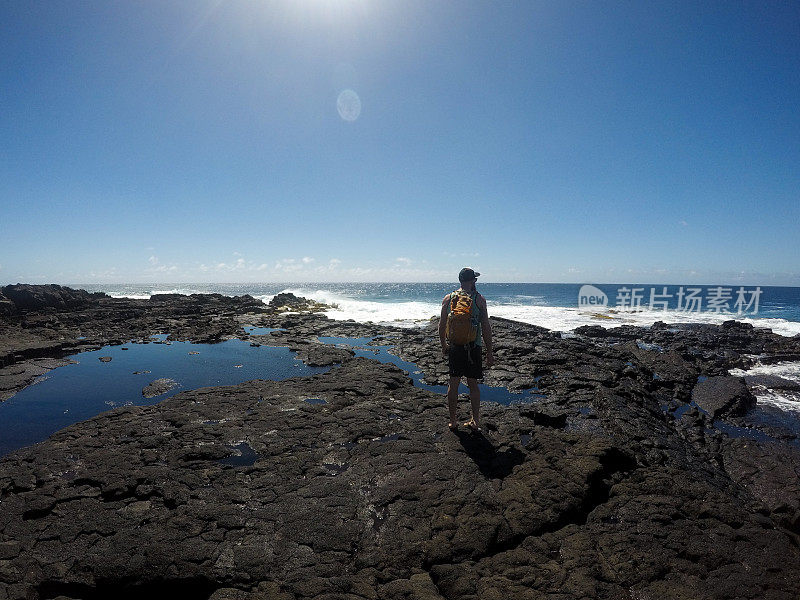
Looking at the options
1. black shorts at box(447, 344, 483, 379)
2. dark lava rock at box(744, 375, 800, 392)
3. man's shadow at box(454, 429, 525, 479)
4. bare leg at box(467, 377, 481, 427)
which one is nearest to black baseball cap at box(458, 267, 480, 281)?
black shorts at box(447, 344, 483, 379)

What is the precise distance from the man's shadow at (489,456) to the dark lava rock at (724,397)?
7613mm

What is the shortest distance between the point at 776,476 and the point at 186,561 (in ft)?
30.6

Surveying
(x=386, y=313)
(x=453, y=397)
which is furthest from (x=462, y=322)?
(x=386, y=313)

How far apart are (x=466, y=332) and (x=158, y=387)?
927 cm

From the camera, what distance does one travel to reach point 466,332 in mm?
5887

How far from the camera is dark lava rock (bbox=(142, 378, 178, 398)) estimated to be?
9.52 m

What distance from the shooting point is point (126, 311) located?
95.0 ft

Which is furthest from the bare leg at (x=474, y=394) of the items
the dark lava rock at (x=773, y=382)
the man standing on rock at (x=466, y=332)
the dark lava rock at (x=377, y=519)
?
the dark lava rock at (x=773, y=382)

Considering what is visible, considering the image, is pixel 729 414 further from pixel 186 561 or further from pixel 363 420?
pixel 186 561

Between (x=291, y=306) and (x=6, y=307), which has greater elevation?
(x=6, y=307)

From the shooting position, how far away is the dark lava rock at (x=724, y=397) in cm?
974

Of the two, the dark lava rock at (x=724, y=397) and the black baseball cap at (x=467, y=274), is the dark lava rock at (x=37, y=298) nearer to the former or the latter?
the black baseball cap at (x=467, y=274)

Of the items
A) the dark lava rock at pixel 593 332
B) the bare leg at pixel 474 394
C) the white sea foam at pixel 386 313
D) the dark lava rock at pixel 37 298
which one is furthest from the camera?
the white sea foam at pixel 386 313

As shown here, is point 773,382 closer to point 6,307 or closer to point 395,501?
point 395,501
